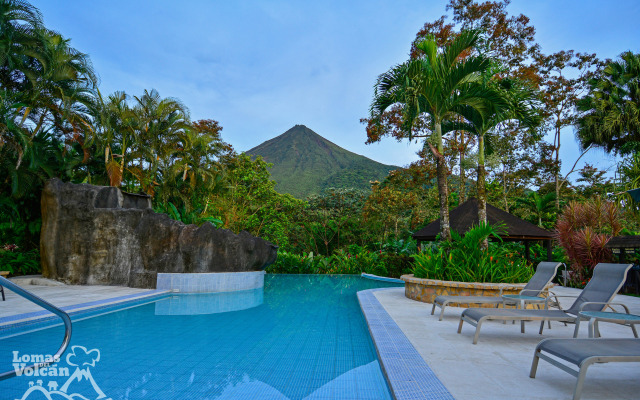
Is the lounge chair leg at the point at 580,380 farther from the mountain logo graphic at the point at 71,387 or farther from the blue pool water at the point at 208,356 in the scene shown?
the mountain logo graphic at the point at 71,387

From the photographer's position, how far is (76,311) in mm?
6570

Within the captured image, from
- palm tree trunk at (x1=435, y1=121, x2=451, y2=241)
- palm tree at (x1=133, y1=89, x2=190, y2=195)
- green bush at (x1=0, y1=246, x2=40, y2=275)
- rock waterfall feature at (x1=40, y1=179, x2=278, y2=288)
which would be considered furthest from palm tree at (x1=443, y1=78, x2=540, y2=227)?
green bush at (x1=0, y1=246, x2=40, y2=275)

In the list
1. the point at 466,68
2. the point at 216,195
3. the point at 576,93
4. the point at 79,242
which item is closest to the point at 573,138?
the point at 576,93

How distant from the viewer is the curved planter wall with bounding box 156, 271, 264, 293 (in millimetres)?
10289

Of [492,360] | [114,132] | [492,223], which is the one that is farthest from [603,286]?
A: [114,132]

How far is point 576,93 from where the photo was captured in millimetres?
23234

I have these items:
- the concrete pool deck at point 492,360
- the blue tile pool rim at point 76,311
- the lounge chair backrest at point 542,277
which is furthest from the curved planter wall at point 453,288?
the blue tile pool rim at point 76,311

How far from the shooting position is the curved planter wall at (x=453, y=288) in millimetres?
→ 7234

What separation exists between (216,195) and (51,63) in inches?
481

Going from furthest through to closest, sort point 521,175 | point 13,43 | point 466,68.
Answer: point 521,175 → point 13,43 → point 466,68

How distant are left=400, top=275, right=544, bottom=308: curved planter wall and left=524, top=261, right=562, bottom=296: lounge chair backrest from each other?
0.86m

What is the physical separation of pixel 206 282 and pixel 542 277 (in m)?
8.39

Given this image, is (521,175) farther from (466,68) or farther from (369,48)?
(466,68)

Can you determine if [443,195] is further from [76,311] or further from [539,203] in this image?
[539,203]
